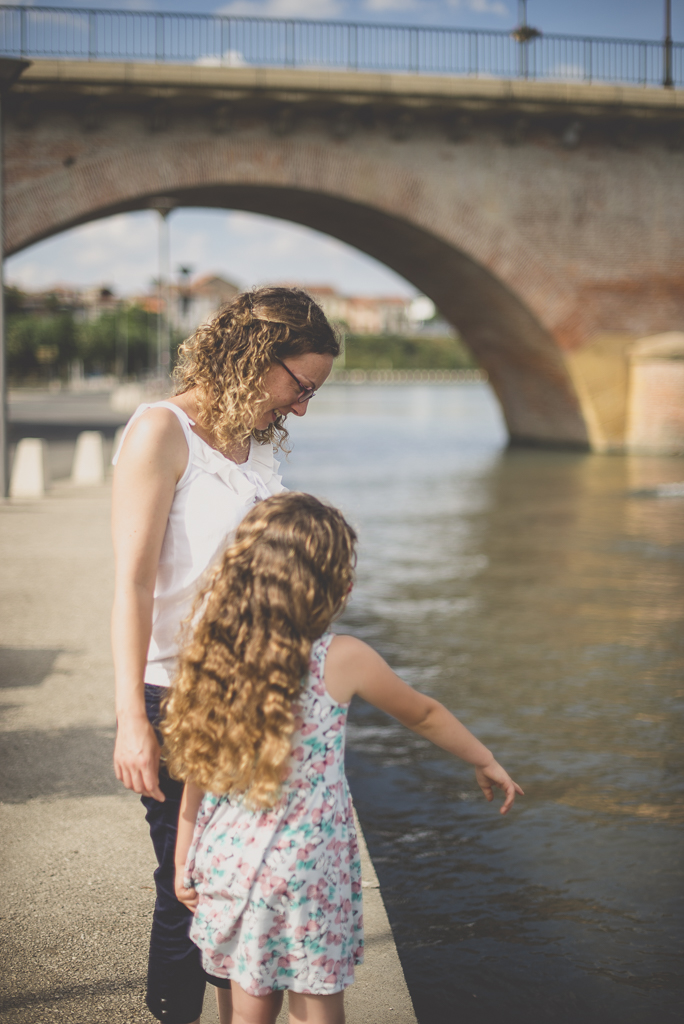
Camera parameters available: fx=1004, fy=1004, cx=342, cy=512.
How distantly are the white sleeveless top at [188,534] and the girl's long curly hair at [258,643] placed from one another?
149 millimetres

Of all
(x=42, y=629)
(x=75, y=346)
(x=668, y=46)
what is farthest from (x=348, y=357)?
(x=42, y=629)

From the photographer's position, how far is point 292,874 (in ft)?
5.90

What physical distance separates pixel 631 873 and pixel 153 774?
89.0 inches

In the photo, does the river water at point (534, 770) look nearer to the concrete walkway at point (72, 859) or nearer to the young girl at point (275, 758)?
the young girl at point (275, 758)

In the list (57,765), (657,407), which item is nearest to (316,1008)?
(57,765)

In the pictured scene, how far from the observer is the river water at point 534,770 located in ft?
9.68

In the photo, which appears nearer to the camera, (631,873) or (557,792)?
(631,873)

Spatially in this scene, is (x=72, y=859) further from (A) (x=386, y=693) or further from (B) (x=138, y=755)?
(A) (x=386, y=693)

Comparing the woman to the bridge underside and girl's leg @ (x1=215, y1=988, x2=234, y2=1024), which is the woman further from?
the bridge underside

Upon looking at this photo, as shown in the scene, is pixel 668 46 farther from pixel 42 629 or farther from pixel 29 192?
pixel 42 629

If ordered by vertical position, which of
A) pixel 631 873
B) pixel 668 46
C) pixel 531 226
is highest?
pixel 668 46

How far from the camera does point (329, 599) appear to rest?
186 centimetres

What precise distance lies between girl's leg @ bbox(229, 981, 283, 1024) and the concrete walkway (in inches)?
21.3

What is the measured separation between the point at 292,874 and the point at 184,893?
24 cm
